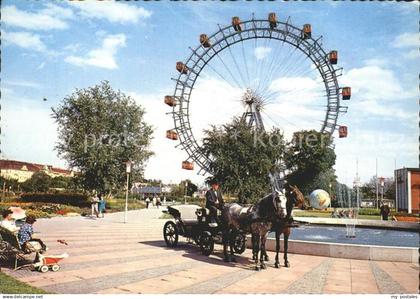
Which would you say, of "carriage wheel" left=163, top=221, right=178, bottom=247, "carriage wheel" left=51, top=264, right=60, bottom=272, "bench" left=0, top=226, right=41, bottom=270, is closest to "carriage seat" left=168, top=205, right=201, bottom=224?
"carriage wheel" left=163, top=221, right=178, bottom=247

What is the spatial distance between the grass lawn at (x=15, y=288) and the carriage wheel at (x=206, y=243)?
5.66 metres

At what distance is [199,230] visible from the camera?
39.4 feet

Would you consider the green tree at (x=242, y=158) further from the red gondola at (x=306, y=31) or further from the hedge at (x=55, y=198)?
the hedge at (x=55, y=198)

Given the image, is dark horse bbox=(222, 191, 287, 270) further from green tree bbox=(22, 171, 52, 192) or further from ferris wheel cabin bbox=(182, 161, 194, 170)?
green tree bbox=(22, 171, 52, 192)

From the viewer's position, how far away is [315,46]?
3106 centimetres

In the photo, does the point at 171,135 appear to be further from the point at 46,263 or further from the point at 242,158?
the point at 46,263

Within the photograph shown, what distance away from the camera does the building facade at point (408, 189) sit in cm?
4144

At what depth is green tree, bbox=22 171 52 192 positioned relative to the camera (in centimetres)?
7900

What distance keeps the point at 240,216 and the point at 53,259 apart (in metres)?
5.21

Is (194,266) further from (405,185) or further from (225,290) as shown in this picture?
(405,185)

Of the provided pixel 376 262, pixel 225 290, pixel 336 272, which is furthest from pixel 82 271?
pixel 376 262

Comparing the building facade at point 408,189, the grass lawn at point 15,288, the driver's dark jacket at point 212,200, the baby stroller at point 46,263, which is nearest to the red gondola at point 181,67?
the driver's dark jacket at point 212,200

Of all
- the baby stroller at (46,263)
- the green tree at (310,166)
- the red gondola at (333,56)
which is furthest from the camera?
the green tree at (310,166)

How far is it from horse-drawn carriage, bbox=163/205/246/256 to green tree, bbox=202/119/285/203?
15960mm
